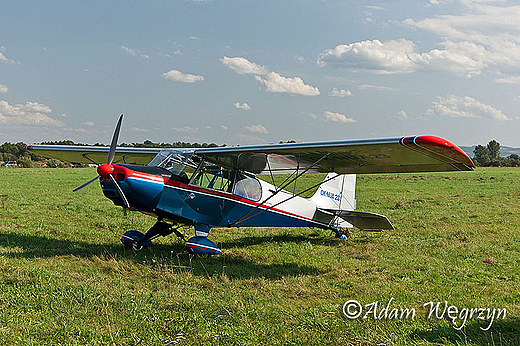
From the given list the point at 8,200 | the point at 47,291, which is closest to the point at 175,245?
the point at 47,291

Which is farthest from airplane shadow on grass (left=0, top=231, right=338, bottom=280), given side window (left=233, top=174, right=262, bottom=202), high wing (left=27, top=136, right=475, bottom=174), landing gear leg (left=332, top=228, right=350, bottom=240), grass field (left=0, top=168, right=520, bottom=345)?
landing gear leg (left=332, top=228, right=350, bottom=240)

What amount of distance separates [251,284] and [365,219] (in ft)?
15.7

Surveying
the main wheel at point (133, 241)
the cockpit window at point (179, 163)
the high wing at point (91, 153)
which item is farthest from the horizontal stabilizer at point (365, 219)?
the high wing at point (91, 153)

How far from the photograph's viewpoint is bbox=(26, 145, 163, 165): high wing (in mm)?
10984

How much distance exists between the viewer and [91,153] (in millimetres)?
11664

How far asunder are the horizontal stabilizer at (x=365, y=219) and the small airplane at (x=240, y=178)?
25 mm

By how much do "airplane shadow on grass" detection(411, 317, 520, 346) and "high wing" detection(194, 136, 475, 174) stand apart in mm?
2560

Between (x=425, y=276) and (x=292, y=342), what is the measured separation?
3.78 meters

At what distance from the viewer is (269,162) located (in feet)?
30.6

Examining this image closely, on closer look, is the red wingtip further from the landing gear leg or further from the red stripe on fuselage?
the landing gear leg

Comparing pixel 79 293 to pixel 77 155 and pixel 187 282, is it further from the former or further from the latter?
pixel 77 155

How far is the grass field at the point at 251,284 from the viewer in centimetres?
470

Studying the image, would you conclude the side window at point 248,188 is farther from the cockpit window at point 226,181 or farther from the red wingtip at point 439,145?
the red wingtip at point 439,145

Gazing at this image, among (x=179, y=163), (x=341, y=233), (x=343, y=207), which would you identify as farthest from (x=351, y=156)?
(x=343, y=207)
